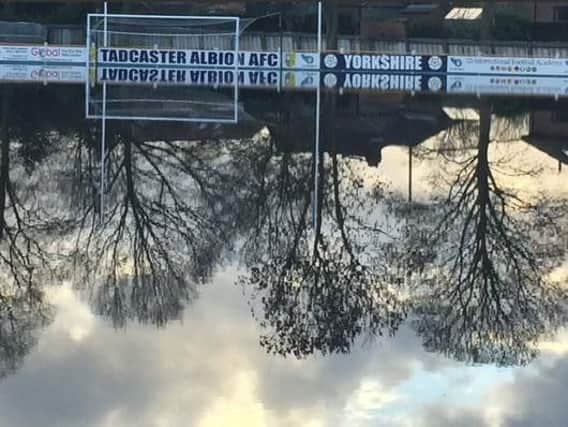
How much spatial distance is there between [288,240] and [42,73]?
943 inches

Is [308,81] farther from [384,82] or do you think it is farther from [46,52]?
[46,52]

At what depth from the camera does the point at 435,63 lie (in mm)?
38625

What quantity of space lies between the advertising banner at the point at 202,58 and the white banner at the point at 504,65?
18.3ft

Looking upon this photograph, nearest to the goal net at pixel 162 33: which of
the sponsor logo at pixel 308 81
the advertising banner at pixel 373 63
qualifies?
the sponsor logo at pixel 308 81

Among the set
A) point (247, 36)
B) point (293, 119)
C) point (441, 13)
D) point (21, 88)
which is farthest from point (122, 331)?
point (441, 13)

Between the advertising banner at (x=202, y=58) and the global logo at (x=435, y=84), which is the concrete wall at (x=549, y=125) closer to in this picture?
the global logo at (x=435, y=84)

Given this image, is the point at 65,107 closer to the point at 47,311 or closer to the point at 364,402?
the point at 47,311

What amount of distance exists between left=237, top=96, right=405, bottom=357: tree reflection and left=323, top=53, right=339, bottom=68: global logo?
19491 mm

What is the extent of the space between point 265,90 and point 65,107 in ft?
27.5

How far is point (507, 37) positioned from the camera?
4928cm

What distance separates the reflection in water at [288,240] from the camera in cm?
1206

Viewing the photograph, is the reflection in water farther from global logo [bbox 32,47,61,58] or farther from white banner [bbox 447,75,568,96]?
global logo [bbox 32,47,61,58]

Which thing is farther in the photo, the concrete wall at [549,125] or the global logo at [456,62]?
the global logo at [456,62]

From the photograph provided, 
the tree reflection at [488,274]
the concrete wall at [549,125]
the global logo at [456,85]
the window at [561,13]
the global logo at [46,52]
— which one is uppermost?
A: the window at [561,13]
